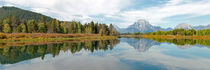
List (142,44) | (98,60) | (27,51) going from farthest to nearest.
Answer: (142,44), (27,51), (98,60)

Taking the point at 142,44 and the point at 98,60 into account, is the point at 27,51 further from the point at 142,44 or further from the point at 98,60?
the point at 142,44

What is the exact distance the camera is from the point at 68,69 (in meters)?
13.9

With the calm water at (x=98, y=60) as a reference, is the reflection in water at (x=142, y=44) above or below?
below

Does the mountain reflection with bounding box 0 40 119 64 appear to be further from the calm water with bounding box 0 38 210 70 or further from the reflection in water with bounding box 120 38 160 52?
the reflection in water with bounding box 120 38 160 52

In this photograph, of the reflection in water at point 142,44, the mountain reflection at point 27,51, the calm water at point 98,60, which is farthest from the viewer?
the reflection in water at point 142,44

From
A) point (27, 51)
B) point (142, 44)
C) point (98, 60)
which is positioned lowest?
point (142, 44)

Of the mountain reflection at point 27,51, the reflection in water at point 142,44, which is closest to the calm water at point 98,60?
the mountain reflection at point 27,51

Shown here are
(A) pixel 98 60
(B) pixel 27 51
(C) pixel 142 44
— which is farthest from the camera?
(C) pixel 142 44

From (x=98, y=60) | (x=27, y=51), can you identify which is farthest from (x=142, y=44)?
(x=27, y=51)

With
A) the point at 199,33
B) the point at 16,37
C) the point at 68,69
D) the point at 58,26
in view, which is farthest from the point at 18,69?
the point at 199,33

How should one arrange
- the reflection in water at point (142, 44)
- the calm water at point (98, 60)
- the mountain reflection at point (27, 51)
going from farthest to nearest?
the reflection in water at point (142, 44), the mountain reflection at point (27, 51), the calm water at point (98, 60)

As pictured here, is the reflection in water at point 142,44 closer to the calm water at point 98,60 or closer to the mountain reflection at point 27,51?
the calm water at point 98,60

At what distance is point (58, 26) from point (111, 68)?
10547 cm

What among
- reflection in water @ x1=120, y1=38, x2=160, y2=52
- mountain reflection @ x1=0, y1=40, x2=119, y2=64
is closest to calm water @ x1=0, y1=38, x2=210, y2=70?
mountain reflection @ x1=0, y1=40, x2=119, y2=64
